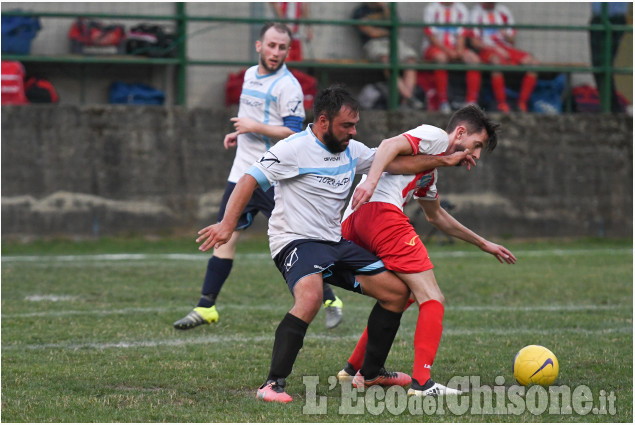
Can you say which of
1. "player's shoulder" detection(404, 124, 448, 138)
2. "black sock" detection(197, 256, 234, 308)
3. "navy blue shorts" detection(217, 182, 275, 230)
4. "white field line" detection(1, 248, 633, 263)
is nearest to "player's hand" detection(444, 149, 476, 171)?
"player's shoulder" detection(404, 124, 448, 138)


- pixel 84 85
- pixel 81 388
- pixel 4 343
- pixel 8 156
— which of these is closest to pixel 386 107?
pixel 84 85

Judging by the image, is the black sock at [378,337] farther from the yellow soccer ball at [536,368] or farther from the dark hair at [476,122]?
the dark hair at [476,122]

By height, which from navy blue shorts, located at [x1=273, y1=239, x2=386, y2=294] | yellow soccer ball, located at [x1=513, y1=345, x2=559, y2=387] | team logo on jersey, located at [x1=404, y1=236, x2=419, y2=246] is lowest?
yellow soccer ball, located at [x1=513, y1=345, x2=559, y2=387]

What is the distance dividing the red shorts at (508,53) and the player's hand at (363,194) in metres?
10.5

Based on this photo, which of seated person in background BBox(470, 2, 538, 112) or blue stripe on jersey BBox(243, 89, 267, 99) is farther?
seated person in background BBox(470, 2, 538, 112)

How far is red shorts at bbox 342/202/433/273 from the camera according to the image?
497 centimetres

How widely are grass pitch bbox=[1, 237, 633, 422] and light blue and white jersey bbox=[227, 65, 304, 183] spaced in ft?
4.21

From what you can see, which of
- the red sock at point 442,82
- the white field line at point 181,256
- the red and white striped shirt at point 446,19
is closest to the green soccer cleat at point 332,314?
the white field line at point 181,256

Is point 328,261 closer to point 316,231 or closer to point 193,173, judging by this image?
point 316,231

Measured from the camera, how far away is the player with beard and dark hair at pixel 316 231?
4.72 metres

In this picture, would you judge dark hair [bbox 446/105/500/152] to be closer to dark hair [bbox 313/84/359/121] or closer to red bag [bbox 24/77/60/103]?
dark hair [bbox 313/84/359/121]

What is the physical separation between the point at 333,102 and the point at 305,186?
477 mm

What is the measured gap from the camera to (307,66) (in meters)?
14.0

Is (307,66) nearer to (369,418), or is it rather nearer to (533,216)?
(533,216)
